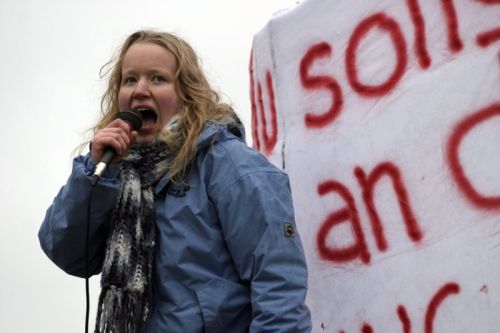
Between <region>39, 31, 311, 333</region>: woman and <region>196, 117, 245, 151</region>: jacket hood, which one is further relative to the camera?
<region>196, 117, 245, 151</region>: jacket hood

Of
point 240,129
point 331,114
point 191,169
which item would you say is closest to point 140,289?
point 191,169

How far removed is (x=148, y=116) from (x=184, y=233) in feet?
1.74

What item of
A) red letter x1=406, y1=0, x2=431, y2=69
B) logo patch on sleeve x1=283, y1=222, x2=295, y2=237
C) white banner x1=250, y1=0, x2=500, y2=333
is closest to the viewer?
logo patch on sleeve x1=283, y1=222, x2=295, y2=237

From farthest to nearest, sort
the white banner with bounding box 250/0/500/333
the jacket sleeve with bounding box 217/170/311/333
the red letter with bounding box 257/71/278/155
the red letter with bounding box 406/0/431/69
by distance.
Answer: the red letter with bounding box 257/71/278/155
the red letter with bounding box 406/0/431/69
the white banner with bounding box 250/0/500/333
the jacket sleeve with bounding box 217/170/311/333

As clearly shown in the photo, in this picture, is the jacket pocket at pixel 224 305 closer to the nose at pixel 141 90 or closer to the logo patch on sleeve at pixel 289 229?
the logo patch on sleeve at pixel 289 229

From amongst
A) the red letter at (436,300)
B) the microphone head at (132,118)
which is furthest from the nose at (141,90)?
the red letter at (436,300)

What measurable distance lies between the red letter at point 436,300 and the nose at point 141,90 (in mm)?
1163

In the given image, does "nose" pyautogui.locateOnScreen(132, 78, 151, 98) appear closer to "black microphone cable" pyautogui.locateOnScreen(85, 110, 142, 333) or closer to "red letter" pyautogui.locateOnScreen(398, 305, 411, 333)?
"black microphone cable" pyautogui.locateOnScreen(85, 110, 142, 333)

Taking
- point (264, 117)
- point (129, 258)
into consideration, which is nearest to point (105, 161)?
point (129, 258)

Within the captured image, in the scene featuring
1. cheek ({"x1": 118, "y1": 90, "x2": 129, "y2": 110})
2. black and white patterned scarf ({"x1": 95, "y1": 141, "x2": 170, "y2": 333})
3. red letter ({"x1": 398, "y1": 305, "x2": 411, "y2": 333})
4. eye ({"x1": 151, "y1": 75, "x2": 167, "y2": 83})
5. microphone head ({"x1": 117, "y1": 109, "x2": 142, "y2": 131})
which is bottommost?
red letter ({"x1": 398, "y1": 305, "x2": 411, "y2": 333})

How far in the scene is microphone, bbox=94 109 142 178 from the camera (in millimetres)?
2299

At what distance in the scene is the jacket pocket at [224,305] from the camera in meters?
2.19

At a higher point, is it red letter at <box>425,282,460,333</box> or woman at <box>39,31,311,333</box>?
woman at <box>39,31,311,333</box>

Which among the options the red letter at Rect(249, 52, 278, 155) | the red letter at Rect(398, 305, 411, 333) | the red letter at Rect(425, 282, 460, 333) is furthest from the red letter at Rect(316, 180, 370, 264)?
the red letter at Rect(249, 52, 278, 155)
